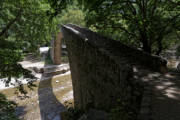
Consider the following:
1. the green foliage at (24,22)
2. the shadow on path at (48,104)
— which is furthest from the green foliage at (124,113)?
the shadow on path at (48,104)

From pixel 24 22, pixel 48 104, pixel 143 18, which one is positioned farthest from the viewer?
pixel 48 104

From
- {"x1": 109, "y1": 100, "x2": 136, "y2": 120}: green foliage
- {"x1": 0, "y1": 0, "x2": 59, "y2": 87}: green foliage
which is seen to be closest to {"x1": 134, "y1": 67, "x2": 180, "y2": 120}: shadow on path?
{"x1": 109, "y1": 100, "x2": 136, "y2": 120}: green foliage

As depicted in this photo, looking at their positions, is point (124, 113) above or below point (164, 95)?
below

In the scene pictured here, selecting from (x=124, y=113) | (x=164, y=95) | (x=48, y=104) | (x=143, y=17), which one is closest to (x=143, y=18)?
(x=143, y=17)

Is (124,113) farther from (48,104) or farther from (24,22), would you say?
(48,104)

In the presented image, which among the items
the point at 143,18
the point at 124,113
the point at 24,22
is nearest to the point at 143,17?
the point at 143,18

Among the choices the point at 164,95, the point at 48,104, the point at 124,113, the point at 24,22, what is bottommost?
the point at 48,104

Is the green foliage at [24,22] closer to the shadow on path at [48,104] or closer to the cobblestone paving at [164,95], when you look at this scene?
the shadow on path at [48,104]

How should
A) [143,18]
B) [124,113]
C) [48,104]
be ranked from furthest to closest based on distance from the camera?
[48,104], [143,18], [124,113]

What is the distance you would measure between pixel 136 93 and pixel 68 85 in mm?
9418

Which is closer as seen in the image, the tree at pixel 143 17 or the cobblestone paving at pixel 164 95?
the cobblestone paving at pixel 164 95

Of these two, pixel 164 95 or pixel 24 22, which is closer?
pixel 164 95

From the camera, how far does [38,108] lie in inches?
313

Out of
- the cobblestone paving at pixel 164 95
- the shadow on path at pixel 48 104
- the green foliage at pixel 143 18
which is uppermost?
the green foliage at pixel 143 18
